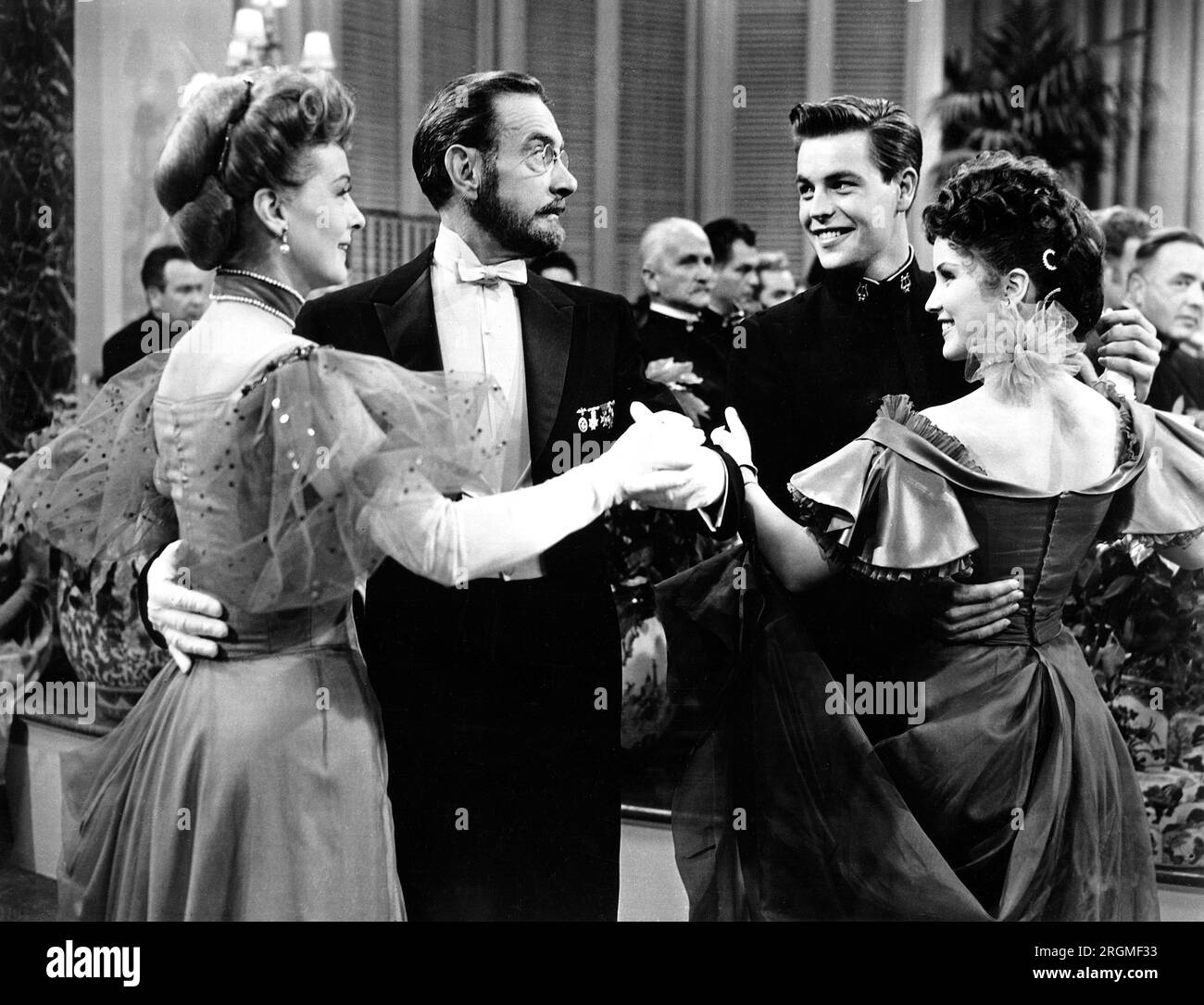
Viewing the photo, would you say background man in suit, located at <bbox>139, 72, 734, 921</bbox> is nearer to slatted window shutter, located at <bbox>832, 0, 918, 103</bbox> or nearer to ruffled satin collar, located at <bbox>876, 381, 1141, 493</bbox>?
ruffled satin collar, located at <bbox>876, 381, 1141, 493</bbox>

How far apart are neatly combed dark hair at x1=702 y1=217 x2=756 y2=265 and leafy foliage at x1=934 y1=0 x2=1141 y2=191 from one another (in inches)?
19.7

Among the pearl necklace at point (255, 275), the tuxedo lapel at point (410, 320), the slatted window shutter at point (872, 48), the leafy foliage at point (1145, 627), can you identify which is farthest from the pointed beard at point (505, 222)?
the leafy foliage at point (1145, 627)

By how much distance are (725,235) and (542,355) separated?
56cm

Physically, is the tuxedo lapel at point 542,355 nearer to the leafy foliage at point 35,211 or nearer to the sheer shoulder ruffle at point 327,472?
the sheer shoulder ruffle at point 327,472

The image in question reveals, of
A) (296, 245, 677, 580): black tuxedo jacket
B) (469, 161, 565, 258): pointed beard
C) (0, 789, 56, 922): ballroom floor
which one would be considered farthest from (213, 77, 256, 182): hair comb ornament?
(0, 789, 56, 922): ballroom floor

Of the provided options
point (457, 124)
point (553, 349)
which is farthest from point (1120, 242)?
point (457, 124)

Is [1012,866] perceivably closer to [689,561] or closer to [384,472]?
[689,561]

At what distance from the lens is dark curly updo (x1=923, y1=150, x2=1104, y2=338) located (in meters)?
2.13

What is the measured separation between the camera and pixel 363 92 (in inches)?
92.0

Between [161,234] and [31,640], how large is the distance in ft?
2.62

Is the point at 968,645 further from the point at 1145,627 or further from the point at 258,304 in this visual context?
the point at 258,304

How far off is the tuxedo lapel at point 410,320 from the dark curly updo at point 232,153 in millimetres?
241

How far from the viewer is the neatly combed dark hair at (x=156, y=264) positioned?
254 cm

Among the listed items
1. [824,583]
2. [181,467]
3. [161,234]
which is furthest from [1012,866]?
[161,234]
